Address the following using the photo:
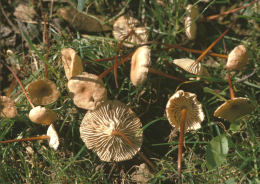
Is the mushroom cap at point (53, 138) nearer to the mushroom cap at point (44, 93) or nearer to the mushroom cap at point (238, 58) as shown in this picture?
the mushroom cap at point (44, 93)

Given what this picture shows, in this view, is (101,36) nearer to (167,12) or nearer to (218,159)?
(167,12)

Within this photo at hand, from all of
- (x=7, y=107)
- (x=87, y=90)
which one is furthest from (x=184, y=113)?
(x=7, y=107)

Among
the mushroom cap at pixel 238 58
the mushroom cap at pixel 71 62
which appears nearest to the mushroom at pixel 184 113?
the mushroom cap at pixel 238 58

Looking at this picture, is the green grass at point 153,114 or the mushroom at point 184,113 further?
the green grass at point 153,114

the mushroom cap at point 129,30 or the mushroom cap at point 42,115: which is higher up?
the mushroom cap at point 129,30

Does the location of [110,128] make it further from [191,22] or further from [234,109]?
[191,22]

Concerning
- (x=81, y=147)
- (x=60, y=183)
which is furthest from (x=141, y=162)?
(x=60, y=183)
